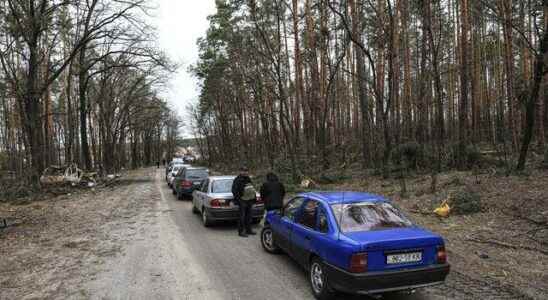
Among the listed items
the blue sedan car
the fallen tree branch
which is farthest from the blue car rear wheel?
the fallen tree branch

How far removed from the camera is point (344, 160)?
24516mm

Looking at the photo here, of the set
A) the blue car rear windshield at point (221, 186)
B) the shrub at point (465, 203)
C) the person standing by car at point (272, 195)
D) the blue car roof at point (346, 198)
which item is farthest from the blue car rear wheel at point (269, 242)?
the shrub at point (465, 203)

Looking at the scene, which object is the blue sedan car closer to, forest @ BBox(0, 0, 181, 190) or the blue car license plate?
the blue car license plate

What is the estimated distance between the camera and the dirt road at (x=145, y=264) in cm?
573

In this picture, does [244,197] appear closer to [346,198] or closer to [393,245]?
[346,198]

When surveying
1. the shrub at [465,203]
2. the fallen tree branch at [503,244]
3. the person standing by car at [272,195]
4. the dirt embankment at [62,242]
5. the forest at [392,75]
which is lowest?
the dirt embankment at [62,242]

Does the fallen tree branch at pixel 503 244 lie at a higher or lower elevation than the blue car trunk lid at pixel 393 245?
lower

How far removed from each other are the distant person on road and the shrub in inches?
209

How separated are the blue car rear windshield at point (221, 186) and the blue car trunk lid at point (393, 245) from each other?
6.89m

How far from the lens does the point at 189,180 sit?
17969 mm

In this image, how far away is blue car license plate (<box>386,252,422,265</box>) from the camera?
4805mm

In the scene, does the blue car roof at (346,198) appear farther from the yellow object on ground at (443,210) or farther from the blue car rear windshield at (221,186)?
the blue car rear windshield at (221,186)

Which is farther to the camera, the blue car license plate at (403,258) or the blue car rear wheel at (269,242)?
the blue car rear wheel at (269,242)

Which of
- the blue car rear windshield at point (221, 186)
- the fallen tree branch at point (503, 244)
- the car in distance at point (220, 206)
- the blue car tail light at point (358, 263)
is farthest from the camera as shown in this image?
the blue car rear windshield at point (221, 186)
